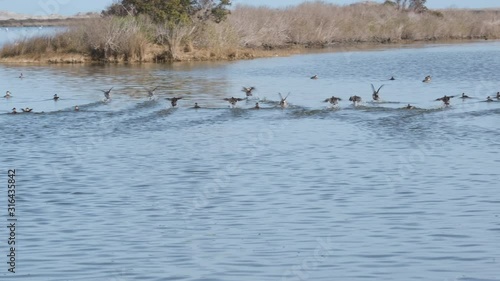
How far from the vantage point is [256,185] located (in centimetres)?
1838

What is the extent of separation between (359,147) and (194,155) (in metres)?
3.98

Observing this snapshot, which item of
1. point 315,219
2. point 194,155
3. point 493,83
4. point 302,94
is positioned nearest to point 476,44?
point 493,83

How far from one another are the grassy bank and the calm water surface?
17.2 metres

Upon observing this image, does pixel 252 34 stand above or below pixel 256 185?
A: above

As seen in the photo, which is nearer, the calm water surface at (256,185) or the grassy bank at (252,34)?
the calm water surface at (256,185)

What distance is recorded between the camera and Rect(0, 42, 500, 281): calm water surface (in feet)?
41.7

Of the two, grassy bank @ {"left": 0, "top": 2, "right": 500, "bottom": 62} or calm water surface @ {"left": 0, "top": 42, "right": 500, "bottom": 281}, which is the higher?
grassy bank @ {"left": 0, "top": 2, "right": 500, "bottom": 62}

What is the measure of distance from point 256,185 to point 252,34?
151ft

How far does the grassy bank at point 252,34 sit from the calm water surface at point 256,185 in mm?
17161

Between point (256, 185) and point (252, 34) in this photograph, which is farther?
point (252, 34)

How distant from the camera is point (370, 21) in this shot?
79062 mm

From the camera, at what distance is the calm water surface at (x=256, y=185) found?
12719 mm

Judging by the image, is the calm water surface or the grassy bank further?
the grassy bank

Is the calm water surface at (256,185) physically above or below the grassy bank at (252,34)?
below
